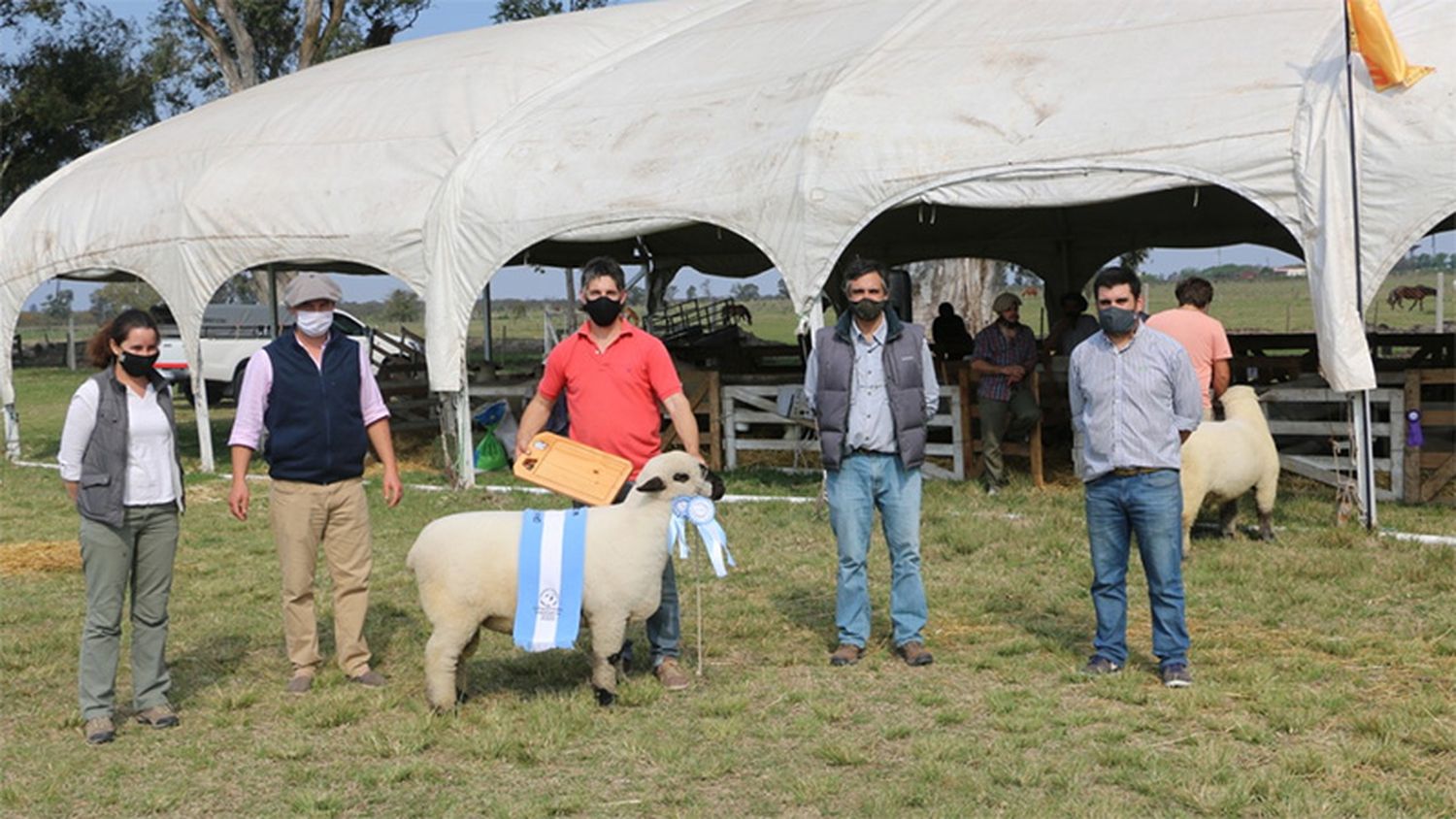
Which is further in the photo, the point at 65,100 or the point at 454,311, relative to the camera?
the point at 65,100

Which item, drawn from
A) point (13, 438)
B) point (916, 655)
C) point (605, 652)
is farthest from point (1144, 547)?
point (13, 438)

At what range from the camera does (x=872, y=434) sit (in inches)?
267

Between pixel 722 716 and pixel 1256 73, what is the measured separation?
703 cm

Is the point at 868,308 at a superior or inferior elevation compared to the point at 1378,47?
inferior

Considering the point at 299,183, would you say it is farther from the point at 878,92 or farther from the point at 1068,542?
the point at 1068,542

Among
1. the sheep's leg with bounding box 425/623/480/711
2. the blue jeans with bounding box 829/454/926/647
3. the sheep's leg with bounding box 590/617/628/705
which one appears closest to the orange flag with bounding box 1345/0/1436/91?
the blue jeans with bounding box 829/454/926/647

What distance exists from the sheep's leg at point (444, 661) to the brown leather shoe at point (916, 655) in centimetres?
210

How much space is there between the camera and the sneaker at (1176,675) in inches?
249

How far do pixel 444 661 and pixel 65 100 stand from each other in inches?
1469

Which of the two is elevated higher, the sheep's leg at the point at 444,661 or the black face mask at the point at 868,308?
the black face mask at the point at 868,308

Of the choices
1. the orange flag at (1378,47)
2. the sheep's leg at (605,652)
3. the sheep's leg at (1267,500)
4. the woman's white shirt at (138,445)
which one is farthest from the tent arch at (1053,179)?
the woman's white shirt at (138,445)

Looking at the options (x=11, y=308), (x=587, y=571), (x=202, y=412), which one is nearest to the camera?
(x=587, y=571)

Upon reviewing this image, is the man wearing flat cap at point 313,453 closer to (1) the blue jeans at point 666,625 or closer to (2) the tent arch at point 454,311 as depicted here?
(1) the blue jeans at point 666,625

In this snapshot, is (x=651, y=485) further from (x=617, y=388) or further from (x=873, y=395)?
(x=873, y=395)
